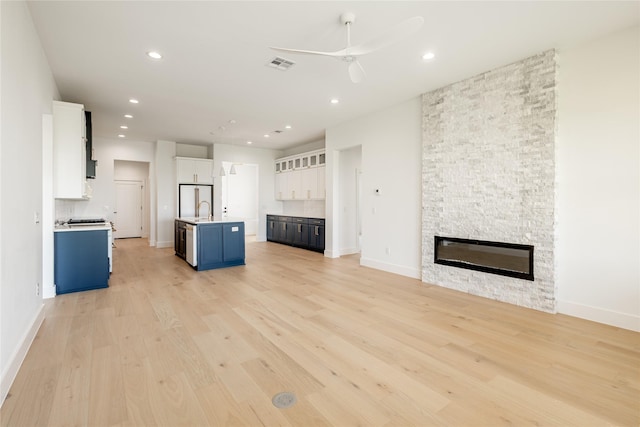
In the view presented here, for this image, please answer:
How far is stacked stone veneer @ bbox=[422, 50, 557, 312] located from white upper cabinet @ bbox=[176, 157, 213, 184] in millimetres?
6336

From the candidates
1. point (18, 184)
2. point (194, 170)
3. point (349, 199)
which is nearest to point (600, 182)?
point (349, 199)

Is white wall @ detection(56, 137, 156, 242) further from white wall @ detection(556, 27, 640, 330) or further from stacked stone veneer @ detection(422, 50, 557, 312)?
white wall @ detection(556, 27, 640, 330)

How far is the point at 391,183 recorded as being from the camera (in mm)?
5434

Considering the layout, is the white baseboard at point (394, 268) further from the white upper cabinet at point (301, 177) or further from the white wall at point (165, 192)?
the white wall at point (165, 192)

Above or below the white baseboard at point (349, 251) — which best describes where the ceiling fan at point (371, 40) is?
above

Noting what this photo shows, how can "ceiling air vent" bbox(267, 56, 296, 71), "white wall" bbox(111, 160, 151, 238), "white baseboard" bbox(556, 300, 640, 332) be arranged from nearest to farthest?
"white baseboard" bbox(556, 300, 640, 332) → "ceiling air vent" bbox(267, 56, 296, 71) → "white wall" bbox(111, 160, 151, 238)

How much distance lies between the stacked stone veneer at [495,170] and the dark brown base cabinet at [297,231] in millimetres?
3210

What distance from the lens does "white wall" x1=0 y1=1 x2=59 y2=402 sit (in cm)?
206

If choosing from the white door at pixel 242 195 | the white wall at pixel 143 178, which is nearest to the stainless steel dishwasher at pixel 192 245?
the white door at pixel 242 195

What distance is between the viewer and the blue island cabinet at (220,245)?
554 cm

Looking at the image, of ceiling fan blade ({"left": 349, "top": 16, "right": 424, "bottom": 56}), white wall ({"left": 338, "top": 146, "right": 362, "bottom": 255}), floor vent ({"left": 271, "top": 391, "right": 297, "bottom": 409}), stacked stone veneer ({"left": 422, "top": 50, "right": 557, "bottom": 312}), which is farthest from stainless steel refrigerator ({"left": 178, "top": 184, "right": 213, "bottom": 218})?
floor vent ({"left": 271, "top": 391, "right": 297, "bottom": 409})

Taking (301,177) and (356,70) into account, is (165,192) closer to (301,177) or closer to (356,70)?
(301,177)

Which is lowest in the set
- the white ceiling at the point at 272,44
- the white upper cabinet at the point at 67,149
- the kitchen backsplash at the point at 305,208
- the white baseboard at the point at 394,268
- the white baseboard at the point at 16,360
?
the white baseboard at the point at 16,360

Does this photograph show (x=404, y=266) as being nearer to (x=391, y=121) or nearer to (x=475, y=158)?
(x=475, y=158)
